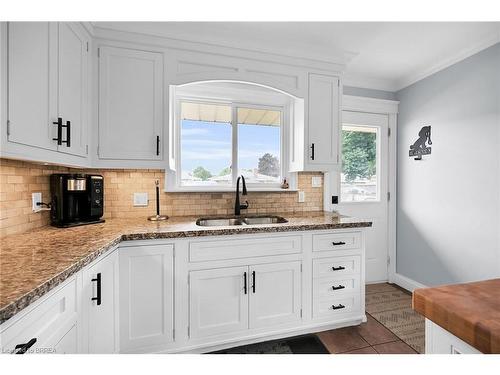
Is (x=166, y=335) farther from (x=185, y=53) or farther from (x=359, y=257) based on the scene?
(x=185, y=53)

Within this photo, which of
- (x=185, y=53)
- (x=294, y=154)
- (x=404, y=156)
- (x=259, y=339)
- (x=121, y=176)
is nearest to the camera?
(x=259, y=339)

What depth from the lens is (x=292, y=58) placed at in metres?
2.36

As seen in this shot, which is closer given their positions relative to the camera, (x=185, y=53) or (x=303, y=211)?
(x=185, y=53)

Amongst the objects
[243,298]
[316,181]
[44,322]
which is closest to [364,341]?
[243,298]

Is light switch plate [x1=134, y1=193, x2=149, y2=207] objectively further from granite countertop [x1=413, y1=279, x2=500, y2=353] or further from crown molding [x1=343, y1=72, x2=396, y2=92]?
crown molding [x1=343, y1=72, x2=396, y2=92]

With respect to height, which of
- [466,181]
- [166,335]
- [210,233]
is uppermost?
[466,181]

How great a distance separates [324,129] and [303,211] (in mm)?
900

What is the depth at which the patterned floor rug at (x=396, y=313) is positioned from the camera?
2.15m

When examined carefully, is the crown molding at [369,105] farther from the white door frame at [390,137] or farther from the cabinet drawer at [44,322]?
the cabinet drawer at [44,322]

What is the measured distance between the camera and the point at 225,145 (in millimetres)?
2682

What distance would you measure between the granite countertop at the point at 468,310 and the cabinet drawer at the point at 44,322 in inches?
43.3

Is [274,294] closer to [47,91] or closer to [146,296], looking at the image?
[146,296]

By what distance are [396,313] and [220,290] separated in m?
1.87
